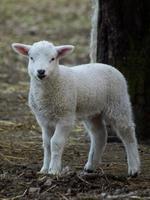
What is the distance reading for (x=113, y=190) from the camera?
24.2 ft

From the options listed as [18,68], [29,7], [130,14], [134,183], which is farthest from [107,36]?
[29,7]

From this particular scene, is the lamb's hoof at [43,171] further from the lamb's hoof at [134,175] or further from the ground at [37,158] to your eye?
the lamb's hoof at [134,175]

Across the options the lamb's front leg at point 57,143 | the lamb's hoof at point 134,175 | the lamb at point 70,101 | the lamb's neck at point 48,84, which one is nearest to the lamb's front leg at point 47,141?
the lamb at point 70,101

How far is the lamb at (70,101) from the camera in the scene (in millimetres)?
7957

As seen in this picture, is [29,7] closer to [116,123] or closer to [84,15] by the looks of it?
[84,15]

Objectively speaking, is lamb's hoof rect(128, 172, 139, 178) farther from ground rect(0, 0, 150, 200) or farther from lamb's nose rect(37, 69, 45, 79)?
lamb's nose rect(37, 69, 45, 79)

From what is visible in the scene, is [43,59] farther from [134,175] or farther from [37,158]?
[37,158]

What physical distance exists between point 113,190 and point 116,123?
4.43ft

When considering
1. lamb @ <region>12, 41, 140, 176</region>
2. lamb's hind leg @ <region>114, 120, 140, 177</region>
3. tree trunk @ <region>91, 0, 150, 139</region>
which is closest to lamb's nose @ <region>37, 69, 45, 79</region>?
lamb @ <region>12, 41, 140, 176</region>

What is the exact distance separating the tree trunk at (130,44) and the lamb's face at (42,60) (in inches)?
97.3

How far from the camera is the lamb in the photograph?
26.1ft

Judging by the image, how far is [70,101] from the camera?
8.10 m

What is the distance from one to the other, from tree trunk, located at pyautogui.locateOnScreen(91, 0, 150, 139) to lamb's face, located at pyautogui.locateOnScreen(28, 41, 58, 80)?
97.3 inches

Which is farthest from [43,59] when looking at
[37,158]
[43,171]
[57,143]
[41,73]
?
[37,158]
